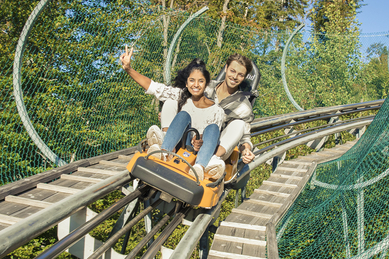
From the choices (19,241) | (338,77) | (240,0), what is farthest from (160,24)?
(240,0)

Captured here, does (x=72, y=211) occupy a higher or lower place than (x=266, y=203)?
higher

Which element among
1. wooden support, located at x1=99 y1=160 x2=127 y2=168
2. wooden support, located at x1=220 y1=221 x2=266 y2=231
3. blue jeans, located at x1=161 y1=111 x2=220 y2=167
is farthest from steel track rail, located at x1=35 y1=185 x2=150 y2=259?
wooden support, located at x1=99 y1=160 x2=127 y2=168

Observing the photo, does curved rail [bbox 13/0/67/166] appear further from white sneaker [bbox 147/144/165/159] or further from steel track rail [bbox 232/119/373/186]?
steel track rail [bbox 232/119/373/186]

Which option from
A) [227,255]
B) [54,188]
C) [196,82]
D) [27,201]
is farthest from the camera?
[54,188]

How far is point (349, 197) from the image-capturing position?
11.2 feet

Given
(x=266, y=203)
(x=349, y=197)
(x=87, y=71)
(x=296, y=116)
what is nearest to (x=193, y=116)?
(x=266, y=203)

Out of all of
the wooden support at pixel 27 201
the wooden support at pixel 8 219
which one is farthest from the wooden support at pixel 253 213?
the wooden support at pixel 8 219

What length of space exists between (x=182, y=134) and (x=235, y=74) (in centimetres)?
88

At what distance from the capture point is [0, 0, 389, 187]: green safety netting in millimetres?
2900

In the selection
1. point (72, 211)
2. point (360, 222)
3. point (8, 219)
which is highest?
point (72, 211)

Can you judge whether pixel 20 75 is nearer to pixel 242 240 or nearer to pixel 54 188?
pixel 54 188

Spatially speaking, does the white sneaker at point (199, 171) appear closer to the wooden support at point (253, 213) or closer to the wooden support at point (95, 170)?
the wooden support at point (253, 213)

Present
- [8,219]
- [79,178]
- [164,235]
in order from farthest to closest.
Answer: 1. [79,178]
2. [8,219]
3. [164,235]

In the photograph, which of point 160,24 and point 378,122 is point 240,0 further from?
point 378,122
